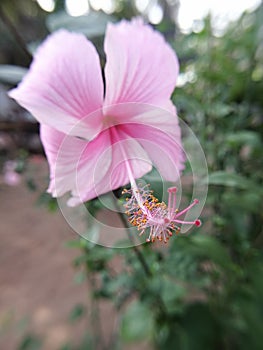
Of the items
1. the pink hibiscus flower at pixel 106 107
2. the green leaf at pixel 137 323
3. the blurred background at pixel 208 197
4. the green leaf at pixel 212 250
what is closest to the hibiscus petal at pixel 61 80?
the pink hibiscus flower at pixel 106 107

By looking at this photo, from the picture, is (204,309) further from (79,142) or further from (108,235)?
(79,142)

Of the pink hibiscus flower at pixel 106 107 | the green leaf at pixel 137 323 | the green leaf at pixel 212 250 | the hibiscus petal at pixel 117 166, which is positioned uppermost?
the pink hibiscus flower at pixel 106 107

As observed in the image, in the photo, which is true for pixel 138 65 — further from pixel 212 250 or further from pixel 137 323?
pixel 137 323

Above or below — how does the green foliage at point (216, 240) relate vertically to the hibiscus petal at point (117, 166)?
below

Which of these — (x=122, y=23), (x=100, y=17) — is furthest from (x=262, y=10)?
(x=122, y=23)

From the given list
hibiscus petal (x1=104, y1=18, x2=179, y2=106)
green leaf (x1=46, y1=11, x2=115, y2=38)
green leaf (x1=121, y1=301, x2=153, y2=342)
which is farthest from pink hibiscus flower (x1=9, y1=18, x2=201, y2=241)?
green leaf (x1=121, y1=301, x2=153, y2=342)

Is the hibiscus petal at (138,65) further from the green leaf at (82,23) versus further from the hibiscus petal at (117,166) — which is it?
the green leaf at (82,23)

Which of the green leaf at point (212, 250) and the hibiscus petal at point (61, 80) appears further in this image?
the green leaf at point (212, 250)

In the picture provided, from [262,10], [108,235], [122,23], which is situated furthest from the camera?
[262,10]
